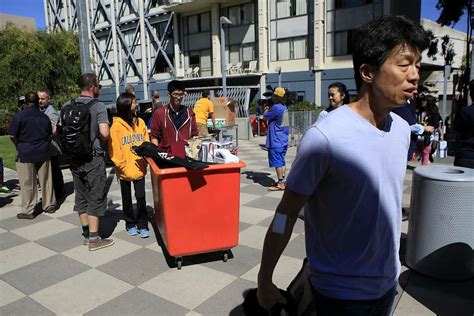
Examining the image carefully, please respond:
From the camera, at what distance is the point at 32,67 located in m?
23.5

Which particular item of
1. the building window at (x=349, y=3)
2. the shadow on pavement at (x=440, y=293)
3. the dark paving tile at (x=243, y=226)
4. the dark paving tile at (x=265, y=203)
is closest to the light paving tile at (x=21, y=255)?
the dark paving tile at (x=243, y=226)

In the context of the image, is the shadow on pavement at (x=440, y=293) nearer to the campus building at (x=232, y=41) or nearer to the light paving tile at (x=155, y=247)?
the light paving tile at (x=155, y=247)

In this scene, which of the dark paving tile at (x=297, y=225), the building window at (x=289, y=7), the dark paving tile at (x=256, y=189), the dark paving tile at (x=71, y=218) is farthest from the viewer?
the building window at (x=289, y=7)

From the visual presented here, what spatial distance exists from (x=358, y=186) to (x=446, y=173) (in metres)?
2.66

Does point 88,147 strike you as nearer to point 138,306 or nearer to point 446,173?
point 138,306

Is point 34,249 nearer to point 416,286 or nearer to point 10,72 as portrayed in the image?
point 416,286

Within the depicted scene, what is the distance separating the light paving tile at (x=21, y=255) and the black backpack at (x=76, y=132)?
4.02 feet

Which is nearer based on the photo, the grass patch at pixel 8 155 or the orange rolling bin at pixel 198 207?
the orange rolling bin at pixel 198 207

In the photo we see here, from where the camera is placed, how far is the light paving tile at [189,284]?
3.37 meters

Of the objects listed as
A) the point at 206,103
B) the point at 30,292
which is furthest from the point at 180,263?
the point at 206,103

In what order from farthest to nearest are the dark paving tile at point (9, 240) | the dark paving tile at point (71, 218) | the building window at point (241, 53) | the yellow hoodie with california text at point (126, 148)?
the building window at point (241, 53) → the dark paving tile at point (71, 218) → the dark paving tile at point (9, 240) → the yellow hoodie with california text at point (126, 148)

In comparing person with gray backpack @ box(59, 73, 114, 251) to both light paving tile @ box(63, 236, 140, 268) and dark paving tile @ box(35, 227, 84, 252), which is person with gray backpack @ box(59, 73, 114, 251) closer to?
light paving tile @ box(63, 236, 140, 268)

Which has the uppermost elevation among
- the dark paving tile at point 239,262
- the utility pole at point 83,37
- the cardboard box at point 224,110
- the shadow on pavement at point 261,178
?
the utility pole at point 83,37

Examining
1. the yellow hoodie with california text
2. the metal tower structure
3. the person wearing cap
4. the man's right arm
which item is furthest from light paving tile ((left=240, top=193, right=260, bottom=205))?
the metal tower structure
